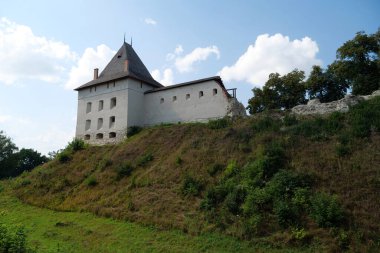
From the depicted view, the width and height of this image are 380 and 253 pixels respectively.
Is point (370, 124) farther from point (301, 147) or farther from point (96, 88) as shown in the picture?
point (96, 88)

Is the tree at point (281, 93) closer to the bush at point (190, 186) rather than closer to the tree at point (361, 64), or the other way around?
the tree at point (361, 64)

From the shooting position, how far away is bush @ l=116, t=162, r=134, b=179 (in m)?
21.5

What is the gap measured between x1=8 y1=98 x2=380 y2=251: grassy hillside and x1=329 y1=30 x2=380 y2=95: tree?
5.67 m

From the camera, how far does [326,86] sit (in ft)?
98.8

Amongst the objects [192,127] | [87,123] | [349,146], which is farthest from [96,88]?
[349,146]

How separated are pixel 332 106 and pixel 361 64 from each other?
6.63m

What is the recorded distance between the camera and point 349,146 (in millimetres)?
17047

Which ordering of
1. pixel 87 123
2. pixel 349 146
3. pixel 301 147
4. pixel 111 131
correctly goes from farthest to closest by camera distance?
pixel 87 123, pixel 111 131, pixel 301 147, pixel 349 146

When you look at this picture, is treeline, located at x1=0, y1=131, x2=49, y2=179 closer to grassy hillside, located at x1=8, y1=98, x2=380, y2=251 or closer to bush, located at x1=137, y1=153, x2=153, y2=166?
grassy hillside, located at x1=8, y1=98, x2=380, y2=251

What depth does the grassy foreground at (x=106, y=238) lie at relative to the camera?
1292 cm

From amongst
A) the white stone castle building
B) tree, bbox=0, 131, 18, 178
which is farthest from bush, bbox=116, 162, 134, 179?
tree, bbox=0, 131, 18, 178

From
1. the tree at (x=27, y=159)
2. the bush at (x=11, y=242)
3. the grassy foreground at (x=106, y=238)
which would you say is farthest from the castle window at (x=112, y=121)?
the tree at (x=27, y=159)

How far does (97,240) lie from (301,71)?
2439cm

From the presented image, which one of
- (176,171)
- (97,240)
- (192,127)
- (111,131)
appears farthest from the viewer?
(111,131)
